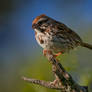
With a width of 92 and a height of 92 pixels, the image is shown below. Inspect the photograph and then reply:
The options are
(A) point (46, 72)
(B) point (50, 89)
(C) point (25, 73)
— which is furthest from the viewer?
(C) point (25, 73)

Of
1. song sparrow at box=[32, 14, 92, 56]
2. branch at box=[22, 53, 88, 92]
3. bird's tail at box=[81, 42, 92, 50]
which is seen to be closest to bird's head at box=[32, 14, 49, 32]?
song sparrow at box=[32, 14, 92, 56]

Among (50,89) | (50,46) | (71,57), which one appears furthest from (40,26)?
(50,89)

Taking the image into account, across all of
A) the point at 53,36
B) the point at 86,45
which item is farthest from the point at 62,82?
the point at 86,45

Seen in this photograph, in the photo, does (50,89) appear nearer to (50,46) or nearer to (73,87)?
(73,87)

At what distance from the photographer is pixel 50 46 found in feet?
19.2

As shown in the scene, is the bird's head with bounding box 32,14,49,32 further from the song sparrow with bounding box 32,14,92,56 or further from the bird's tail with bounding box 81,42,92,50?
the bird's tail with bounding box 81,42,92,50

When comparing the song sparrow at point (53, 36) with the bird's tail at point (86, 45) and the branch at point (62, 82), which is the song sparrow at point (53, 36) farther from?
the branch at point (62, 82)

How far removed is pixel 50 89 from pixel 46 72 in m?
0.44

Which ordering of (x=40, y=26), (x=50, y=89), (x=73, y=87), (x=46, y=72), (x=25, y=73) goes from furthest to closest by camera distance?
(x=40, y=26)
(x=25, y=73)
(x=46, y=72)
(x=50, y=89)
(x=73, y=87)

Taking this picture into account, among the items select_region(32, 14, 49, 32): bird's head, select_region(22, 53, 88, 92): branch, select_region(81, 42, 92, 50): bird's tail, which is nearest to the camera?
select_region(22, 53, 88, 92): branch

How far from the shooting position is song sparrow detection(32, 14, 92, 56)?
5871mm

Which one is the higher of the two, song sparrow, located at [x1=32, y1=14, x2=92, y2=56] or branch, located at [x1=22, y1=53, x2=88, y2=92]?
song sparrow, located at [x1=32, y1=14, x2=92, y2=56]

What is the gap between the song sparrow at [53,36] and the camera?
587 centimetres

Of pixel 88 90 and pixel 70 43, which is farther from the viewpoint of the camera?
pixel 70 43
